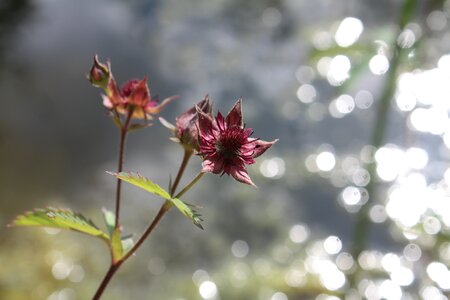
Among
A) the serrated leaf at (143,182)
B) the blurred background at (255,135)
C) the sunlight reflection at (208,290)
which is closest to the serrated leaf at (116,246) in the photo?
the serrated leaf at (143,182)

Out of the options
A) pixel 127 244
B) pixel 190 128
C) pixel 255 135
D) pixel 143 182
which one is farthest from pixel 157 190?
pixel 255 135

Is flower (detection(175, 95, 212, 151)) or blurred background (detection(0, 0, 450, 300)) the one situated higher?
blurred background (detection(0, 0, 450, 300))

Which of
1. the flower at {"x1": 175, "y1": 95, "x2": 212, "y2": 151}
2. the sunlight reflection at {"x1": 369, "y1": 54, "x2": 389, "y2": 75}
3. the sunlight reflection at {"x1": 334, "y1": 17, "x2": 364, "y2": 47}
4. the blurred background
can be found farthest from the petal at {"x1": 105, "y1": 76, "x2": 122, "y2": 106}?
the sunlight reflection at {"x1": 334, "y1": 17, "x2": 364, "y2": 47}

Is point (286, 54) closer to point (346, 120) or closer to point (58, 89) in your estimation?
point (346, 120)

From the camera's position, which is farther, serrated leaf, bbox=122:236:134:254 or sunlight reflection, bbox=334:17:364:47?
sunlight reflection, bbox=334:17:364:47

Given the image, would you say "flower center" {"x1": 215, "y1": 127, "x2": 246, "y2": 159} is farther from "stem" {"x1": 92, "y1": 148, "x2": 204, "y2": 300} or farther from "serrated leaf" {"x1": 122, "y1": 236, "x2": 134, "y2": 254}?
"serrated leaf" {"x1": 122, "y1": 236, "x2": 134, "y2": 254}

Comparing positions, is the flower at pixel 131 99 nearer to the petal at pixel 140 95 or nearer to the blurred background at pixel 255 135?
the petal at pixel 140 95
